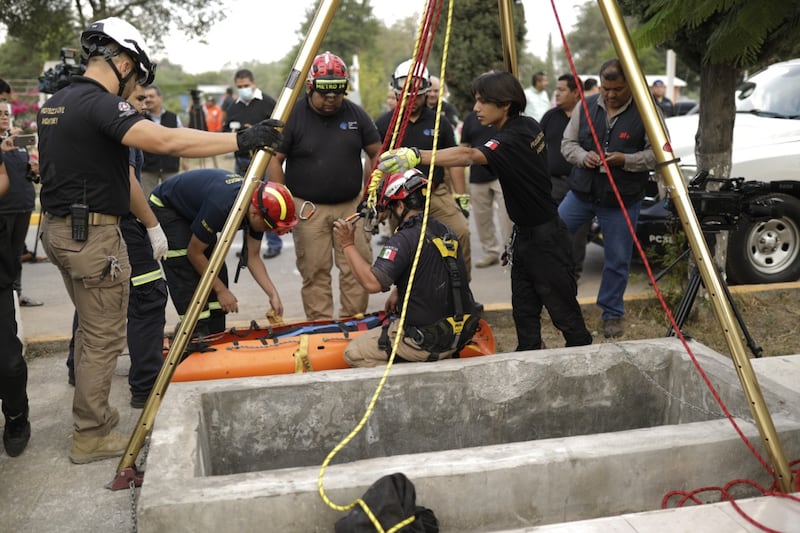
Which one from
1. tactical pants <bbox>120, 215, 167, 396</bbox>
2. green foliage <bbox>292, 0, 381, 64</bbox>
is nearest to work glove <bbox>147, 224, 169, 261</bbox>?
tactical pants <bbox>120, 215, 167, 396</bbox>

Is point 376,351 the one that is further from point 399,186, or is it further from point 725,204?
point 725,204

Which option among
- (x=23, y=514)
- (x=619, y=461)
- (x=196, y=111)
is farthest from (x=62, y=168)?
(x=196, y=111)

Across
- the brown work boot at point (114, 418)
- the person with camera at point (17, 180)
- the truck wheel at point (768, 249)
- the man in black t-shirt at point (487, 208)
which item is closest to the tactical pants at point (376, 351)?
the brown work boot at point (114, 418)

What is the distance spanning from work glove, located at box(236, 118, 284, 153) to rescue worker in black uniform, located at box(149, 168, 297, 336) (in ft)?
3.81

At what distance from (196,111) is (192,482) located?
9.94 meters

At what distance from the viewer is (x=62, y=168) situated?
145 inches

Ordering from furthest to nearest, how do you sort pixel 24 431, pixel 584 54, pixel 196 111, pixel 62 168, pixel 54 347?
pixel 584 54, pixel 196 111, pixel 54 347, pixel 24 431, pixel 62 168

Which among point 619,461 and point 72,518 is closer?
point 619,461

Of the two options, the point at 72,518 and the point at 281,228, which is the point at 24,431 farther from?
the point at 281,228

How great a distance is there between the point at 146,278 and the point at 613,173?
11.4 ft

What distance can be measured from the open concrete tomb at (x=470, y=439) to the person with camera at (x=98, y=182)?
0.82 m

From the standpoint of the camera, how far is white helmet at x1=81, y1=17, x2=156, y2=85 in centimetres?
362

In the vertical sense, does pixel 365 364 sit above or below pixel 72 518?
above

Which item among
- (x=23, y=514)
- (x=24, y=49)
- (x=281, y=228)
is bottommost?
(x=23, y=514)
